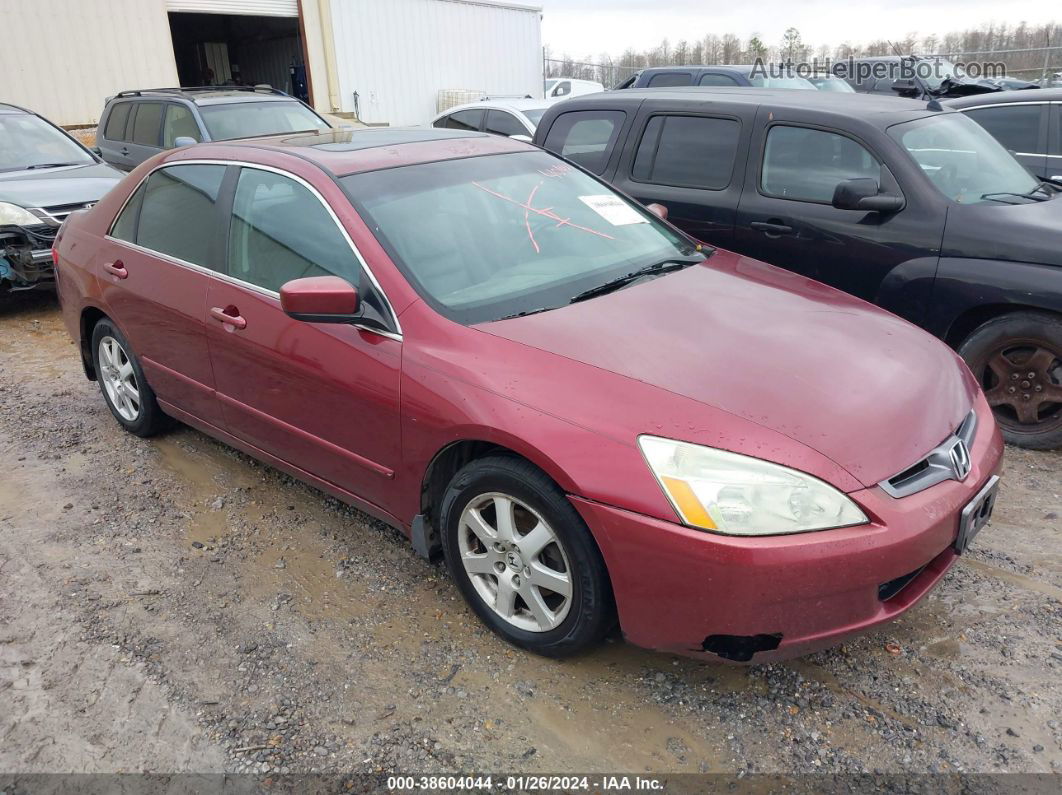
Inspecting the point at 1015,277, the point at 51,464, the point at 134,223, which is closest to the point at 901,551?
the point at 1015,277

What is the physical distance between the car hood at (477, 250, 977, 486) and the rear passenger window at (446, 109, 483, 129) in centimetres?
891

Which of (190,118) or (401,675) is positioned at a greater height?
(190,118)

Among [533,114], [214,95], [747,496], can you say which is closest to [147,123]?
[214,95]

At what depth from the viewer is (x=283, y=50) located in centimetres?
2173

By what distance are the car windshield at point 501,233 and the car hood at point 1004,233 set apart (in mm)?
1530

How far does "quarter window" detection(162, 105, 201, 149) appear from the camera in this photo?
885 cm

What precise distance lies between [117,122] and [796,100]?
8.63 metres

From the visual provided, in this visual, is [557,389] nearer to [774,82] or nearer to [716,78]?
[716,78]

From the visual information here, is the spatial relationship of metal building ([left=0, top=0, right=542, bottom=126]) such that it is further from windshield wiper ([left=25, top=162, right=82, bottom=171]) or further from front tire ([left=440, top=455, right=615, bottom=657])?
front tire ([left=440, top=455, right=615, bottom=657])

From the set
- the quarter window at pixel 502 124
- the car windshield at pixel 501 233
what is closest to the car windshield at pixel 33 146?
the quarter window at pixel 502 124

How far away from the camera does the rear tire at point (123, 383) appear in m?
4.32

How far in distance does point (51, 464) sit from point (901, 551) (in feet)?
13.5

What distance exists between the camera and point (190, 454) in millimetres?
4418

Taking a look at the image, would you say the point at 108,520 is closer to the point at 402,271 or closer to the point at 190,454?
the point at 190,454
